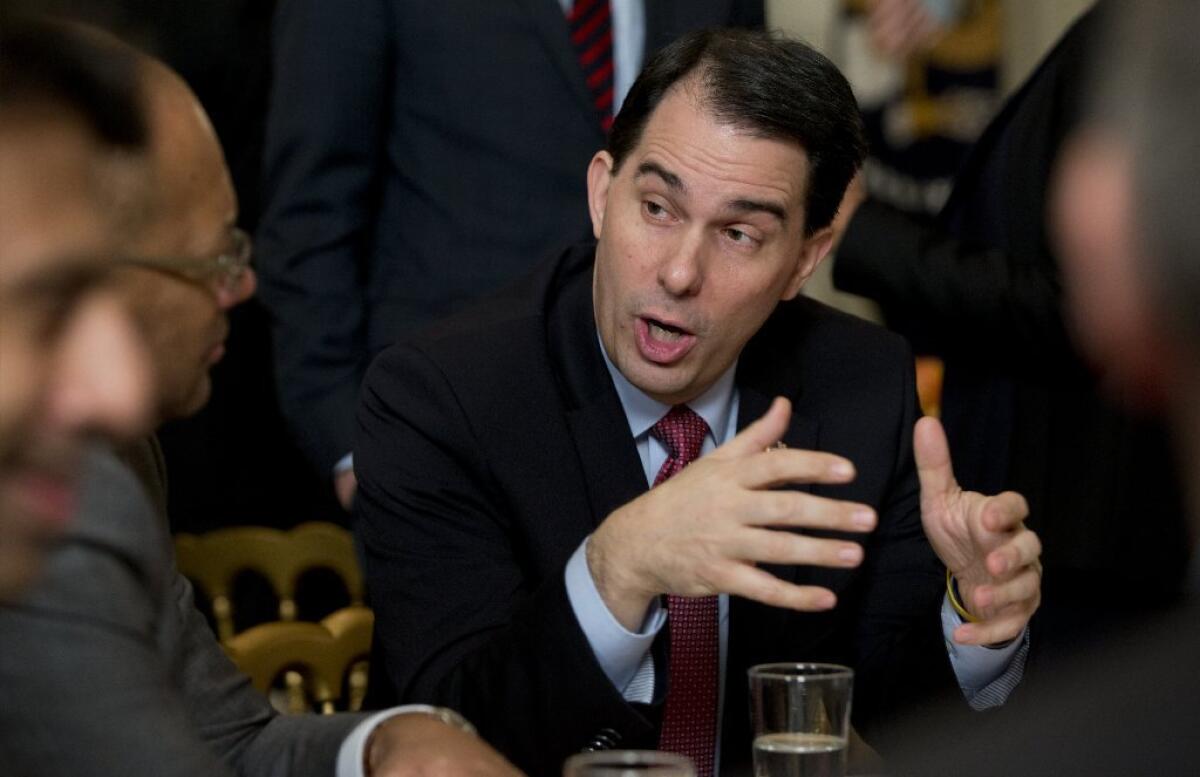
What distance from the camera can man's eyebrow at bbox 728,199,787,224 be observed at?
2590 millimetres

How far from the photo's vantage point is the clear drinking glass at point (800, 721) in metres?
1.88

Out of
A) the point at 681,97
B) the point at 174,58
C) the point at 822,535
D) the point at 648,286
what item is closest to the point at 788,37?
the point at 681,97

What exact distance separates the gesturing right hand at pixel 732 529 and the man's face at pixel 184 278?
1.67 feet

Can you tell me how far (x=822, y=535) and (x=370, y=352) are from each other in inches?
38.9

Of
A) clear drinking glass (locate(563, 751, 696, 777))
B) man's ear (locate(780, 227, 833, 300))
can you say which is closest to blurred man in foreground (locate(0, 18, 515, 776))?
clear drinking glass (locate(563, 751, 696, 777))

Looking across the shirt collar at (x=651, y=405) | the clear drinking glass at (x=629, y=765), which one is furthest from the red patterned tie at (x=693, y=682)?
the clear drinking glass at (x=629, y=765)

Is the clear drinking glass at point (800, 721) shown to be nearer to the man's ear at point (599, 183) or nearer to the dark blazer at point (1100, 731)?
the dark blazer at point (1100, 731)

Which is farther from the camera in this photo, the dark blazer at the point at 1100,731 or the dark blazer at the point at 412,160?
the dark blazer at the point at 412,160

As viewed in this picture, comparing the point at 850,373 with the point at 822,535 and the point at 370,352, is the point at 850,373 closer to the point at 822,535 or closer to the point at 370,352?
the point at 822,535

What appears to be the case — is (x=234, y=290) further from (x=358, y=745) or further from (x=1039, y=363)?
(x=1039, y=363)

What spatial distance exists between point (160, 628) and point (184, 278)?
0.33m

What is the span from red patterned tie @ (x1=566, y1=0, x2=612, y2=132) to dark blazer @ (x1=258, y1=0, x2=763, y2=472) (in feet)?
0.07

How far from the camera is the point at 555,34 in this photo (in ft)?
10.7

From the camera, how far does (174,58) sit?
3.91 meters
